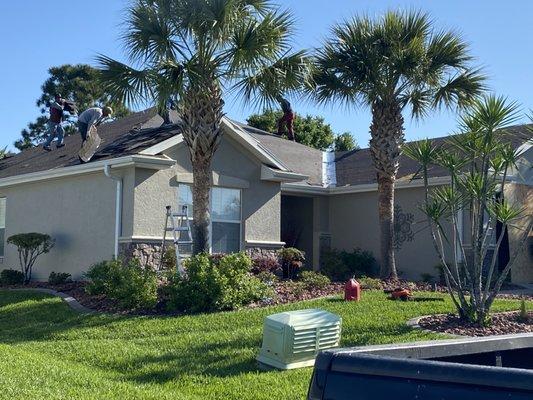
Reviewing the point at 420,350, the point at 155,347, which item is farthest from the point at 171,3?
the point at 420,350

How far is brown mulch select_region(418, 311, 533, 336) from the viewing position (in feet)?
35.5

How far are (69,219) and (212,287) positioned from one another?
21.7ft

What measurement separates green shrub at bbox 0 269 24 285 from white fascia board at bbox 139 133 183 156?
462 cm

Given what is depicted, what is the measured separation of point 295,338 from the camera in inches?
353

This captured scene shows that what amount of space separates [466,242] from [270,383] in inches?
484

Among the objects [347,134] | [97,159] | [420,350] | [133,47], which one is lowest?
[420,350]

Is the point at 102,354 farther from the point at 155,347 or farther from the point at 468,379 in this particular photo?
the point at 468,379

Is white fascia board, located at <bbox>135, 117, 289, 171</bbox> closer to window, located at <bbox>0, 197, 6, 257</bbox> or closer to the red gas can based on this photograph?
the red gas can

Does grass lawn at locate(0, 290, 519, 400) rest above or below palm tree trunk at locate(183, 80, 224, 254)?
below

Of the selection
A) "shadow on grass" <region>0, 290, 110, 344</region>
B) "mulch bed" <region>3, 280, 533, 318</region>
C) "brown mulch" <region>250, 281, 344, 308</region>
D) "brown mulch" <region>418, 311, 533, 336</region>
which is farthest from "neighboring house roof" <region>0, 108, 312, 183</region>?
"brown mulch" <region>418, 311, 533, 336</region>

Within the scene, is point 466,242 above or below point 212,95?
below

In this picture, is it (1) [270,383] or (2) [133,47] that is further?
(2) [133,47]

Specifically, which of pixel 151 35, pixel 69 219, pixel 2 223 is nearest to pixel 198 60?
pixel 151 35

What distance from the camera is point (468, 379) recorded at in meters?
2.86
